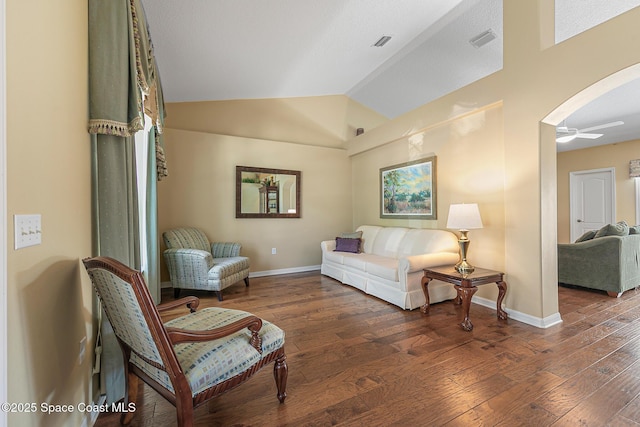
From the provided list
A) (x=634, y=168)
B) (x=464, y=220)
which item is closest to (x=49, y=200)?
(x=464, y=220)

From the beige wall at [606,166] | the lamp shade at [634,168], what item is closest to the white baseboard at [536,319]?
the beige wall at [606,166]

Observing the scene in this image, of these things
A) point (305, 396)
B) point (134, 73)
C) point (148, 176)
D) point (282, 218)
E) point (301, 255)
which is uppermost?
point (134, 73)

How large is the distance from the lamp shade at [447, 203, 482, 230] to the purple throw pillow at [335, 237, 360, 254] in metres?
1.90

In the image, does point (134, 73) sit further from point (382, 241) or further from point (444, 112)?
point (382, 241)

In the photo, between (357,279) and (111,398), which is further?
(357,279)

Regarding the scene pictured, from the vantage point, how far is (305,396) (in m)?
1.70

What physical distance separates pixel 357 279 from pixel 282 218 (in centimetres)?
187

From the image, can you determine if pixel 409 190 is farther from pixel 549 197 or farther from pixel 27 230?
pixel 27 230

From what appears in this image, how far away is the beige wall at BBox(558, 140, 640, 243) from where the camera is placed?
18.8 ft

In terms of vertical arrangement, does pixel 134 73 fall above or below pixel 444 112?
below

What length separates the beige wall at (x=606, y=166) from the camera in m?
5.73

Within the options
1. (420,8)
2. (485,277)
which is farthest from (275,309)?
(420,8)

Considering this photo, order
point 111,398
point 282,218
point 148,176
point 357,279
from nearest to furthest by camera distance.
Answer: point 111,398 → point 148,176 → point 357,279 → point 282,218

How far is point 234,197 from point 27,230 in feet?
12.3
